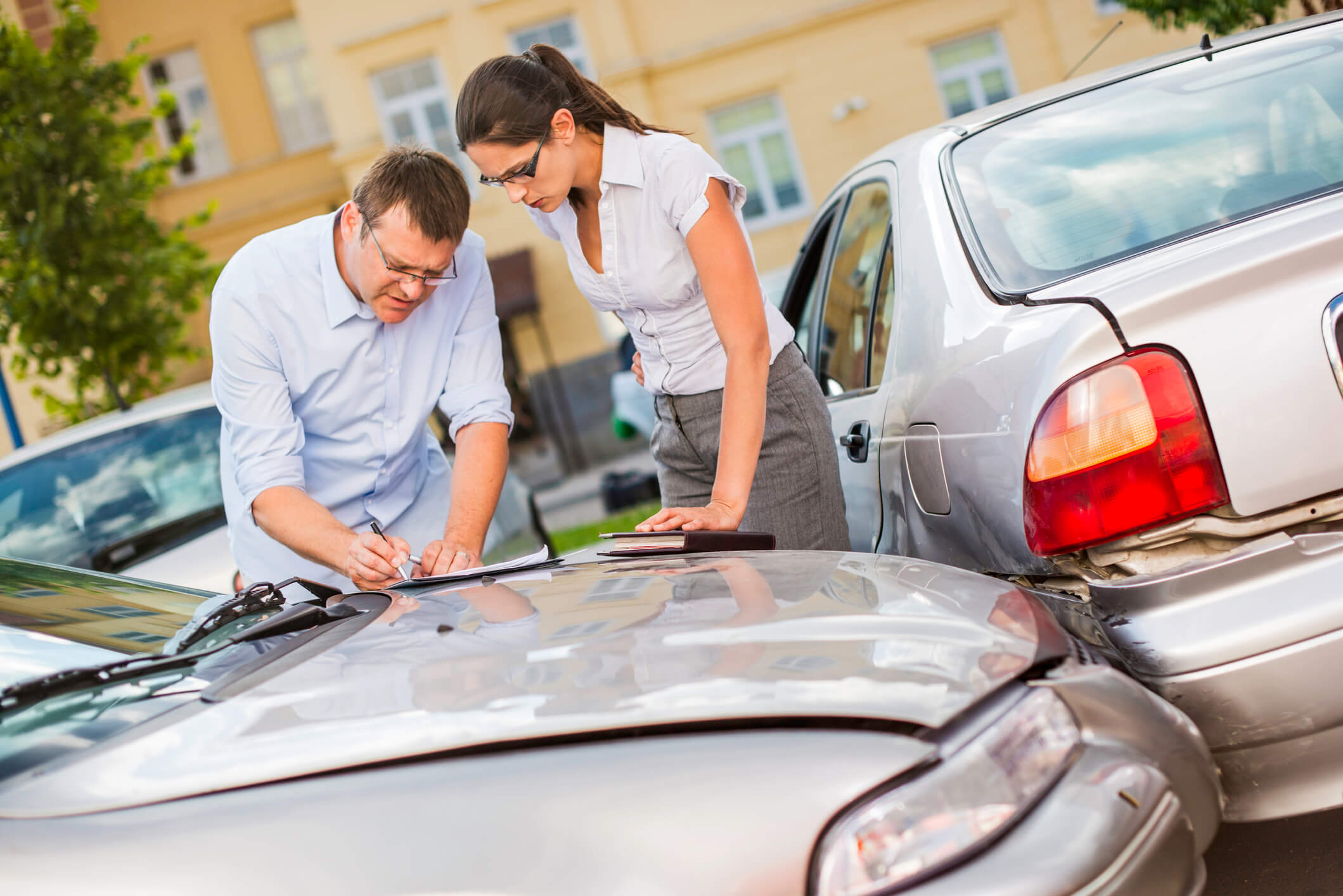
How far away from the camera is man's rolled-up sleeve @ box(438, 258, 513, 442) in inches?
112

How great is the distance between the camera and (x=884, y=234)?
282 centimetres

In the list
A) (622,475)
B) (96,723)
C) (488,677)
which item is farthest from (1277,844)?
(622,475)

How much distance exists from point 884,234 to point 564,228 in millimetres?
765

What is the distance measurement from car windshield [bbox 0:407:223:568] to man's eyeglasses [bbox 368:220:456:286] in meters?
2.08

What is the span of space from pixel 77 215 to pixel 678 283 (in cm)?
790

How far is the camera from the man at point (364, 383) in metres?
2.50

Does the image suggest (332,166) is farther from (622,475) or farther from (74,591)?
(74,591)

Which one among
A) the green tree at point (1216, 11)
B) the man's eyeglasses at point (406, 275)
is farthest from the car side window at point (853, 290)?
the green tree at point (1216, 11)

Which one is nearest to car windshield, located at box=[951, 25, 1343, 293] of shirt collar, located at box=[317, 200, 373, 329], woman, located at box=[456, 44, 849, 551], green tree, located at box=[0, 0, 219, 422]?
woman, located at box=[456, 44, 849, 551]

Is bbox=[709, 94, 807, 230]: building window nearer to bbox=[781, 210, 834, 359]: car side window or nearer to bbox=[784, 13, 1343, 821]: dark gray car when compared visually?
bbox=[781, 210, 834, 359]: car side window

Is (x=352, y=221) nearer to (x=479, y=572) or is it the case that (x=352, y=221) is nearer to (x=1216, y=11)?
(x=479, y=572)

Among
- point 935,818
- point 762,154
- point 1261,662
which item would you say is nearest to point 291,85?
point 762,154

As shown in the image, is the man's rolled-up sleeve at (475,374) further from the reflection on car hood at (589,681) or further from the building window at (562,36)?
the building window at (562,36)

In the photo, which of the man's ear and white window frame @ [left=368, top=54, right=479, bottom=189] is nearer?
the man's ear
